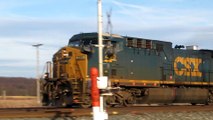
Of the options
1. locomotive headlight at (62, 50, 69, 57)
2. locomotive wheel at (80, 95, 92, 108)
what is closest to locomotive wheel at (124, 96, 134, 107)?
locomotive wheel at (80, 95, 92, 108)

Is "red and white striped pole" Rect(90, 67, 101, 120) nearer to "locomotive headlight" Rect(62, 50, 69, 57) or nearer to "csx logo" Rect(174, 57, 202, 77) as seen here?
"locomotive headlight" Rect(62, 50, 69, 57)

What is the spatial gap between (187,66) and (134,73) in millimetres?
5525

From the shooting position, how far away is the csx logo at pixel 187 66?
26000 mm

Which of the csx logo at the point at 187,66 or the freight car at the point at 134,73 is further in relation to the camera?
the csx logo at the point at 187,66

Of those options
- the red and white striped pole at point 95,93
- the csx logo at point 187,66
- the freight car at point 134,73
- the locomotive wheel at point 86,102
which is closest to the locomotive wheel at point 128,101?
the freight car at point 134,73

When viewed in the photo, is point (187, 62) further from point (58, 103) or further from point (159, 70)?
point (58, 103)

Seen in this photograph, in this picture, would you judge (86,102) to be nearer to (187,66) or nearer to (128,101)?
(128,101)

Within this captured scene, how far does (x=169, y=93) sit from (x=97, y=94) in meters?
15.3

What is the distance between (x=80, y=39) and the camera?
21.8m

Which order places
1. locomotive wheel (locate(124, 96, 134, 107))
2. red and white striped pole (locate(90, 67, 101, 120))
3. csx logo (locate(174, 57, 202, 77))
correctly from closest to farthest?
red and white striped pole (locate(90, 67, 101, 120)) → locomotive wheel (locate(124, 96, 134, 107)) → csx logo (locate(174, 57, 202, 77))

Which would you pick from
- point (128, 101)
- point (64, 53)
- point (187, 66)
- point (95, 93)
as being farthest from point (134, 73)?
point (95, 93)

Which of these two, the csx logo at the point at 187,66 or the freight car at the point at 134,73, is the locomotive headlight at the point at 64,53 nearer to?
the freight car at the point at 134,73

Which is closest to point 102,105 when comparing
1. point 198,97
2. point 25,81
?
point 198,97

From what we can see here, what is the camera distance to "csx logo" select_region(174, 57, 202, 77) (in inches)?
1024
